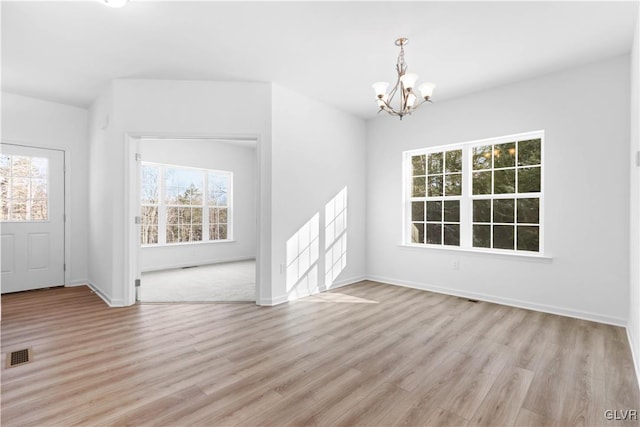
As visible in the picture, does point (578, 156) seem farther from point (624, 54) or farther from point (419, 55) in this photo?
point (419, 55)

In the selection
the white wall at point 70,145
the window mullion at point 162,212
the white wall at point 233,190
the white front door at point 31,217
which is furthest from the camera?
the window mullion at point 162,212

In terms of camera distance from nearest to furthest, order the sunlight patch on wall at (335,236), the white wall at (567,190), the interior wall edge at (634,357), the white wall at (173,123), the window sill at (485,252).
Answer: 1. the interior wall edge at (634,357)
2. the white wall at (567,190)
3. the window sill at (485,252)
4. the white wall at (173,123)
5. the sunlight patch on wall at (335,236)

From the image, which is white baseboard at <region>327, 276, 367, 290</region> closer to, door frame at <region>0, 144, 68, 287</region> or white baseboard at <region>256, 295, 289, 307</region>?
white baseboard at <region>256, 295, 289, 307</region>

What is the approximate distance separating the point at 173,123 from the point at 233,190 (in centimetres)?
380

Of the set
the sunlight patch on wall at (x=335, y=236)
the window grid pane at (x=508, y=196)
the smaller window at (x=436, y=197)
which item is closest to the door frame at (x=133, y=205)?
the sunlight patch on wall at (x=335, y=236)

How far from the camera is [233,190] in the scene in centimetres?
766

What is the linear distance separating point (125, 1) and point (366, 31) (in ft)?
6.63

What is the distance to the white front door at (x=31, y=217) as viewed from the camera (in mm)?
4465

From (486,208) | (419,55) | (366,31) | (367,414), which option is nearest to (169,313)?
(367,414)

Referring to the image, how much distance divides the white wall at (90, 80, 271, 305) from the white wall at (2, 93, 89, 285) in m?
1.44

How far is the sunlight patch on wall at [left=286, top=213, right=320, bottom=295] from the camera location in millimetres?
4277

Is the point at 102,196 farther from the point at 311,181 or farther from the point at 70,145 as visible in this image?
the point at 311,181

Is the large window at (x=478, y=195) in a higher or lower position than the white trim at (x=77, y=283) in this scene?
higher

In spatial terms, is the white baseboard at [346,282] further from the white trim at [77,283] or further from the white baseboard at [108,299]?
the white trim at [77,283]
